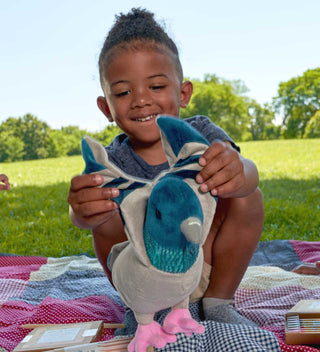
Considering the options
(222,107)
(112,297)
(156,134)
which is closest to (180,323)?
(156,134)

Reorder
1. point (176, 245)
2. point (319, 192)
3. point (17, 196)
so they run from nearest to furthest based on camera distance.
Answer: point (176, 245), point (319, 192), point (17, 196)

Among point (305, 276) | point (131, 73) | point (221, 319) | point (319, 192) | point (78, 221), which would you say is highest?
point (131, 73)

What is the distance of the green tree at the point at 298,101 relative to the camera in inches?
1035

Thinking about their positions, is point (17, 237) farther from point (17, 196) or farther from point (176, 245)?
point (176, 245)

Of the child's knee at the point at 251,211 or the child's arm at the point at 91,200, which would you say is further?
the child's knee at the point at 251,211

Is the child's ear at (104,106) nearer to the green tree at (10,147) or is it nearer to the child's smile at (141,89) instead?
the child's smile at (141,89)

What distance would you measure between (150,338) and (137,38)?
935mm

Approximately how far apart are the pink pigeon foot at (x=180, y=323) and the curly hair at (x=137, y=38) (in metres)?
0.85

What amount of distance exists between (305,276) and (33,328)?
1062mm

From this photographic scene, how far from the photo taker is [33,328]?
1418 mm

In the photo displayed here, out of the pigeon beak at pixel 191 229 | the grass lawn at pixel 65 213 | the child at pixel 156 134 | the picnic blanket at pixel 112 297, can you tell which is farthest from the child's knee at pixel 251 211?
the grass lawn at pixel 65 213

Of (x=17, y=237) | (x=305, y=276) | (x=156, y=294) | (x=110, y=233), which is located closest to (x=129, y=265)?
(x=156, y=294)

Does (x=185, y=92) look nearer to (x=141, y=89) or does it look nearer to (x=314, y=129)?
(x=141, y=89)

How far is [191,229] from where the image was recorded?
0.77 meters
